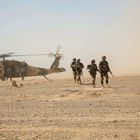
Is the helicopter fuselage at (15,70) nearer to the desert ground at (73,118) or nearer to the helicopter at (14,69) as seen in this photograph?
the helicopter at (14,69)

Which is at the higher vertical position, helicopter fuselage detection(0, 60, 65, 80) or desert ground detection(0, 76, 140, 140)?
helicopter fuselage detection(0, 60, 65, 80)

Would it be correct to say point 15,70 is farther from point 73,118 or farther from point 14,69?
point 73,118

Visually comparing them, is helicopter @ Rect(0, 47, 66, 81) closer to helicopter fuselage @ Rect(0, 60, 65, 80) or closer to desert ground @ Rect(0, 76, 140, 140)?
helicopter fuselage @ Rect(0, 60, 65, 80)

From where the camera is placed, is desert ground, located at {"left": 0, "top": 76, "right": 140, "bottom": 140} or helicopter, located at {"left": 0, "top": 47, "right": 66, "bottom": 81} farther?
helicopter, located at {"left": 0, "top": 47, "right": 66, "bottom": 81}

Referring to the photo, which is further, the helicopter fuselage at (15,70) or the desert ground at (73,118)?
the helicopter fuselage at (15,70)

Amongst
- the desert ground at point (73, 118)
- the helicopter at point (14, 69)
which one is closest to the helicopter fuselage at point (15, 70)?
the helicopter at point (14, 69)

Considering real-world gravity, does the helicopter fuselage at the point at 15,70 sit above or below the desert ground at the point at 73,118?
above

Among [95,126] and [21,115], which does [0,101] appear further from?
[95,126]

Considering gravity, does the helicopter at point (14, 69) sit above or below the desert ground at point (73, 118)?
above

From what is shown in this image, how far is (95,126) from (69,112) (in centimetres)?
338

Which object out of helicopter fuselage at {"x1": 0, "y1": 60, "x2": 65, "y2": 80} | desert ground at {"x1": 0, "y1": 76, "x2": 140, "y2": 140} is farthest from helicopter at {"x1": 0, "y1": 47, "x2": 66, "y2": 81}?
desert ground at {"x1": 0, "y1": 76, "x2": 140, "y2": 140}

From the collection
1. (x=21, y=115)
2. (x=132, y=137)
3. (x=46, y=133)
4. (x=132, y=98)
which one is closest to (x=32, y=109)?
(x=21, y=115)

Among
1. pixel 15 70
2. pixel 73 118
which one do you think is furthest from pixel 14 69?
pixel 73 118

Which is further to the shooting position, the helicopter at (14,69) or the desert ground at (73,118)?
the helicopter at (14,69)
